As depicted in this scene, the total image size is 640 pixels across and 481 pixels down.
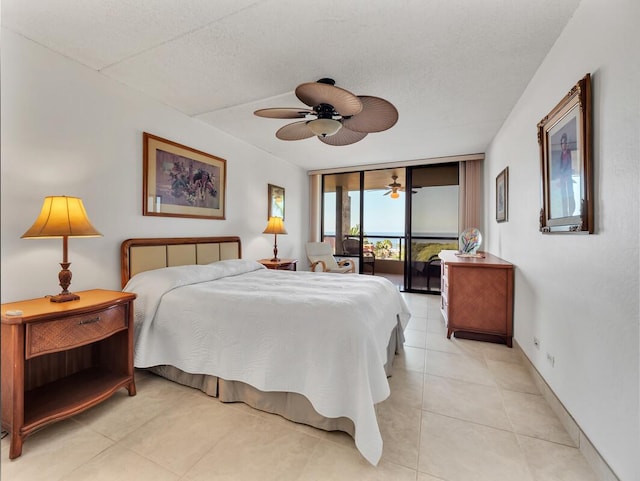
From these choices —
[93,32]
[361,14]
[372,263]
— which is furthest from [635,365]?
[372,263]

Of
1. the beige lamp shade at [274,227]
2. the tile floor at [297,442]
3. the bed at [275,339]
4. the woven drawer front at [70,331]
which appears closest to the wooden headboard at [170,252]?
the bed at [275,339]

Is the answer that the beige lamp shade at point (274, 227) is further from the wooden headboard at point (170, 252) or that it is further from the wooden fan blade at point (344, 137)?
the wooden fan blade at point (344, 137)

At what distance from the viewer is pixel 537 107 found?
8.09 ft

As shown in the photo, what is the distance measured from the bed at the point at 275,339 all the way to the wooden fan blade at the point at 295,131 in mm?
1339

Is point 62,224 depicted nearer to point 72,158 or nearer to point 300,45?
point 72,158

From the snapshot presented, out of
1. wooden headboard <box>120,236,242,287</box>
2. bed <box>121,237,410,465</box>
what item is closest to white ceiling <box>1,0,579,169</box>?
wooden headboard <box>120,236,242,287</box>

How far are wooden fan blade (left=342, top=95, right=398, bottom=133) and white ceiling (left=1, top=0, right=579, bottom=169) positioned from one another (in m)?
0.37

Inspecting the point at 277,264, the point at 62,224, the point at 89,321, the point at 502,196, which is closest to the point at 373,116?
the point at 502,196

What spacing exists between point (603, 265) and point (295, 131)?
2.30 m

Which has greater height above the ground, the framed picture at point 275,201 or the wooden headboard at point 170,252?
the framed picture at point 275,201

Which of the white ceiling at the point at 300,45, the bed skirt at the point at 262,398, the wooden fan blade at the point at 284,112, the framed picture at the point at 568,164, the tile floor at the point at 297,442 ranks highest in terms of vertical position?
the white ceiling at the point at 300,45

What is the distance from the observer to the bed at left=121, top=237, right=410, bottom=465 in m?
1.75

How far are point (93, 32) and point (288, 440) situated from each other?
2.87m

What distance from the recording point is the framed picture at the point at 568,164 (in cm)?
164
